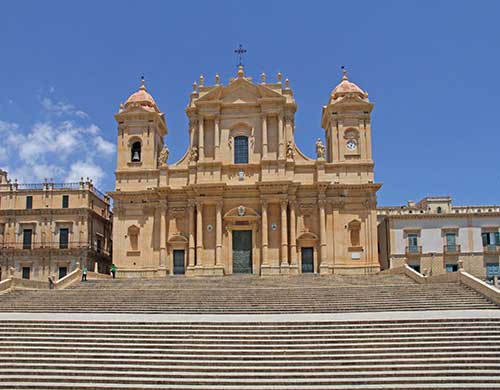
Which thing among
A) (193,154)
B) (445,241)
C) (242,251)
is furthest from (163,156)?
(445,241)

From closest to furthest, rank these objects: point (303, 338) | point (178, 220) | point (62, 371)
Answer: point (62, 371) < point (303, 338) < point (178, 220)

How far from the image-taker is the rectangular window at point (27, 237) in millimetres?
49125

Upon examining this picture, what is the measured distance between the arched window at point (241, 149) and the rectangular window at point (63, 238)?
52.7ft

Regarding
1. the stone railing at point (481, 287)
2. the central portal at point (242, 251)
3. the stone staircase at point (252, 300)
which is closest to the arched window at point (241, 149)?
the central portal at point (242, 251)

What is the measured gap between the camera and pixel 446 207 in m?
51.7

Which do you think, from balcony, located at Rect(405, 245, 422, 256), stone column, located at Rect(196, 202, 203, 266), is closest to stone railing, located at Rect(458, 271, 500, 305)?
stone column, located at Rect(196, 202, 203, 266)

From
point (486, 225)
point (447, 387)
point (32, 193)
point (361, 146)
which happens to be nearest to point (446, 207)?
point (486, 225)

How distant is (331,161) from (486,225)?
14.5 m

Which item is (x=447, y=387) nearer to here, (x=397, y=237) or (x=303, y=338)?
(x=303, y=338)

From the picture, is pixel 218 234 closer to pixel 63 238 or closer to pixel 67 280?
pixel 67 280

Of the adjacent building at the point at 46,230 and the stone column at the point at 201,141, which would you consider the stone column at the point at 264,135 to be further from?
the adjacent building at the point at 46,230

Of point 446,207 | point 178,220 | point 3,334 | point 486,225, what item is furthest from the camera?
point 446,207

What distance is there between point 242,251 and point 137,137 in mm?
11816

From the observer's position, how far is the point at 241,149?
43719 millimetres
